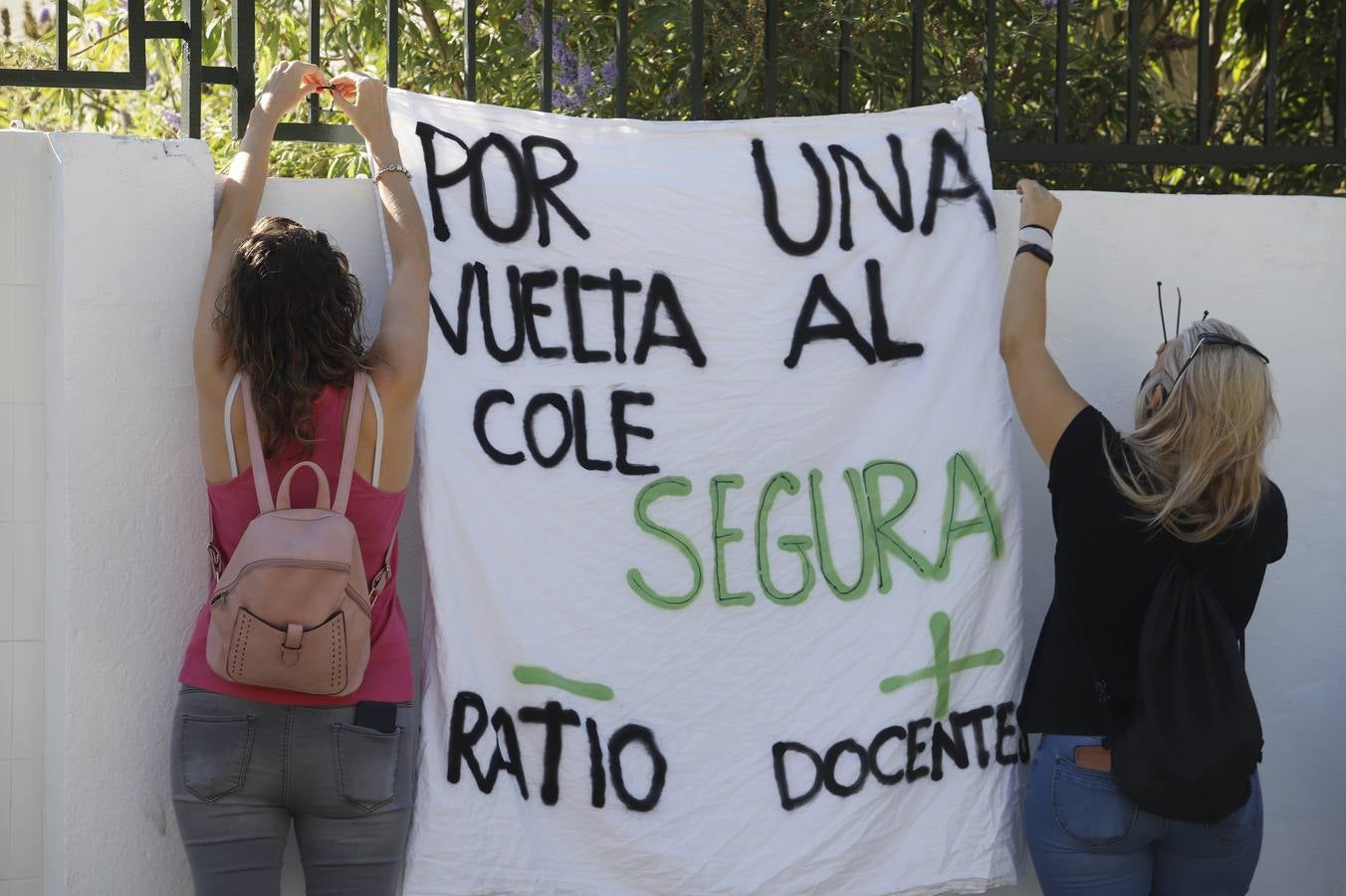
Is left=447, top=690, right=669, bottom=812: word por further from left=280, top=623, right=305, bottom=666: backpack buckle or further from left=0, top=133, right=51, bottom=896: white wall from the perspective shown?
left=0, top=133, right=51, bottom=896: white wall

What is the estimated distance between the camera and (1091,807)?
2.79 meters

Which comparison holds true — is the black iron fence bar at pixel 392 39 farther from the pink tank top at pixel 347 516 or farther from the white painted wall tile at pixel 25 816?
the white painted wall tile at pixel 25 816

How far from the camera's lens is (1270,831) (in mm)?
3633

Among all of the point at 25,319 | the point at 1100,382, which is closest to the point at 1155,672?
the point at 1100,382

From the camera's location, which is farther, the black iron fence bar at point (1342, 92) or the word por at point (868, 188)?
the black iron fence bar at point (1342, 92)

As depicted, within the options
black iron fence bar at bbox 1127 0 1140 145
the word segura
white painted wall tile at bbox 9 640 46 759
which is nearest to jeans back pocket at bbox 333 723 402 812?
the word segura

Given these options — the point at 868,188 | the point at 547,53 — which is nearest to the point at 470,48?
the point at 547,53

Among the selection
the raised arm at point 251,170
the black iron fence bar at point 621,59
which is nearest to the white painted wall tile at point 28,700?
the raised arm at point 251,170

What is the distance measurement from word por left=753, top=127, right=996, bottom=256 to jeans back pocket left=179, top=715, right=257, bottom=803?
1561 mm

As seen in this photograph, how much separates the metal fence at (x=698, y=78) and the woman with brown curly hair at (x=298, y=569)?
2.25ft

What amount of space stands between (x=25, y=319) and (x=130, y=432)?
0.35m

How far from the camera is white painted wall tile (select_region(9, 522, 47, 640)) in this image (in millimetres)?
3031

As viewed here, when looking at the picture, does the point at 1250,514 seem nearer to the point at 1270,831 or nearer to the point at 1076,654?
the point at 1076,654

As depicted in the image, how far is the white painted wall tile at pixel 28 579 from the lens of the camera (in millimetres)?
3031
